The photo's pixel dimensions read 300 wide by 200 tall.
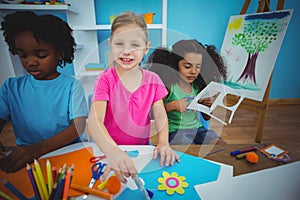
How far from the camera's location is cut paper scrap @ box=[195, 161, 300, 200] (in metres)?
0.35

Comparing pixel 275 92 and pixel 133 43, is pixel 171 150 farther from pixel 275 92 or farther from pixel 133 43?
pixel 275 92

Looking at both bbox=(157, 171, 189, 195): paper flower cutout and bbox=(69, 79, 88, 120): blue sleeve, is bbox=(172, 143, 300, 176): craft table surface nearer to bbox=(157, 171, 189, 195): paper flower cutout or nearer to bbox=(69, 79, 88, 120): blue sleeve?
bbox=(157, 171, 189, 195): paper flower cutout

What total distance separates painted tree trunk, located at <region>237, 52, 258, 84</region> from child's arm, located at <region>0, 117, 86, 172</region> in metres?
0.48

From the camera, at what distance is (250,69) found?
24.3 inches

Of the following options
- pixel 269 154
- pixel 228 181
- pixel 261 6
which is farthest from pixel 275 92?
pixel 228 181

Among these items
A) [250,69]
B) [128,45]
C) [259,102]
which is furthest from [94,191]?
[259,102]

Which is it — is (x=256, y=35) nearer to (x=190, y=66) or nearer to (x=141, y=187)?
(x=190, y=66)

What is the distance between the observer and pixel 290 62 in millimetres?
1245

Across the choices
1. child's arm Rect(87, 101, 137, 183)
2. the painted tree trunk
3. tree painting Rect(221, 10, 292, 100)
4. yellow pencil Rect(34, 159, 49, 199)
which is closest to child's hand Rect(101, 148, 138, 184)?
child's arm Rect(87, 101, 137, 183)

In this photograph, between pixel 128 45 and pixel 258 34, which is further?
pixel 258 34

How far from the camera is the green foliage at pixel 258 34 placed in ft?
1.87

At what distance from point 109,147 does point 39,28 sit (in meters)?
0.22

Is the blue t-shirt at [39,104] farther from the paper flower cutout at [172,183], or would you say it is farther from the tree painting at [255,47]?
the tree painting at [255,47]

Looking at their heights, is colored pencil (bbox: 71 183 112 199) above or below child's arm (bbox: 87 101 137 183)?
below
